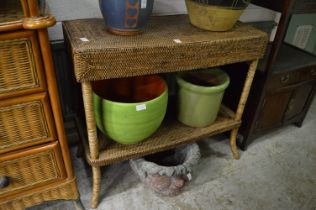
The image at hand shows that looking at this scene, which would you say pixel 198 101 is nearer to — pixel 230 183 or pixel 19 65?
pixel 230 183

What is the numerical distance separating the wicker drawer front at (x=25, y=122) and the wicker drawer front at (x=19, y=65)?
30 millimetres

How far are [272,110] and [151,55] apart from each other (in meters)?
0.86

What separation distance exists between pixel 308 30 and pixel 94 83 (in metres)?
1.61

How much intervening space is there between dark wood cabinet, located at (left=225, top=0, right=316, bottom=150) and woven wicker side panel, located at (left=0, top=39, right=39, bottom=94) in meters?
0.96

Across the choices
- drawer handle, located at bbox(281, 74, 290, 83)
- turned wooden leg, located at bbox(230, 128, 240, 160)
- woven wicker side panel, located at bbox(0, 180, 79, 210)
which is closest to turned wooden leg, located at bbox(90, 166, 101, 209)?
woven wicker side panel, located at bbox(0, 180, 79, 210)

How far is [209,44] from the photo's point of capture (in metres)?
0.91

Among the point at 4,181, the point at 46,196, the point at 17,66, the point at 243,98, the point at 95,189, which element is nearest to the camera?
the point at 17,66

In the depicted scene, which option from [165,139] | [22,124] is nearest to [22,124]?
[22,124]

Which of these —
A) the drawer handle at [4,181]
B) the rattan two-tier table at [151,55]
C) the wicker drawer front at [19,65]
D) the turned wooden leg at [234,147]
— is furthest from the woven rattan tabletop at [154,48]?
the turned wooden leg at [234,147]

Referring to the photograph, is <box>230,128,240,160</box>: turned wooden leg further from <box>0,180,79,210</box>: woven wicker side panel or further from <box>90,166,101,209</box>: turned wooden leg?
<box>0,180,79,210</box>: woven wicker side panel

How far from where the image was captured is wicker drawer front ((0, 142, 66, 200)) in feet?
2.51

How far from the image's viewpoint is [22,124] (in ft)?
2.38

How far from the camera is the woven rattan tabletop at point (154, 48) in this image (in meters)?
0.76

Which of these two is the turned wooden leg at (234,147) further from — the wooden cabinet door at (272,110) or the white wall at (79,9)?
the white wall at (79,9)
